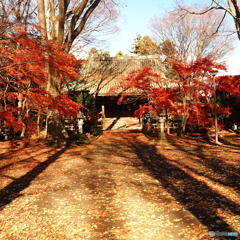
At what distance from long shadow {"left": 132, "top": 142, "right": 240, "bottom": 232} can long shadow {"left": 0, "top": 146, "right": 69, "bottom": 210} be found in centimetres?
361

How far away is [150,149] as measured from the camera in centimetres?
1253

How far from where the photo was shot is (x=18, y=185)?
6996 mm

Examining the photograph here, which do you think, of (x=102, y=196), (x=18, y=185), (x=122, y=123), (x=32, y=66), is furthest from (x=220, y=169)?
(x=122, y=123)

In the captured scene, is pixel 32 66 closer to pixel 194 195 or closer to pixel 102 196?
pixel 102 196

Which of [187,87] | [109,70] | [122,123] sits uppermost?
[109,70]

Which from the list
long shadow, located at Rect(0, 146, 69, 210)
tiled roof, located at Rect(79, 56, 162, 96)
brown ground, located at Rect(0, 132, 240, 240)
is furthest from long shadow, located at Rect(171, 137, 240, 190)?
tiled roof, located at Rect(79, 56, 162, 96)

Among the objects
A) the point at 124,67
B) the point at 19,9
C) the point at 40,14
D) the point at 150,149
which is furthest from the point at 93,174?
the point at 124,67

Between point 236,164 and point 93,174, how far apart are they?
188 inches

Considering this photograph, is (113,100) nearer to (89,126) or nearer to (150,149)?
(89,126)

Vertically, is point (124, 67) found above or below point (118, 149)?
above

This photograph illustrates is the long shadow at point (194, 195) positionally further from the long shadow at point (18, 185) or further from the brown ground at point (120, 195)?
the long shadow at point (18, 185)

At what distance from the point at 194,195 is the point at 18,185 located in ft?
15.0

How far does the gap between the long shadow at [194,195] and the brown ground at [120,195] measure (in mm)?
15

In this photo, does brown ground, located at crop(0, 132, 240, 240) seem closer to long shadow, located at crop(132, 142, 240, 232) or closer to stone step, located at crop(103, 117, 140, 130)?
long shadow, located at crop(132, 142, 240, 232)
